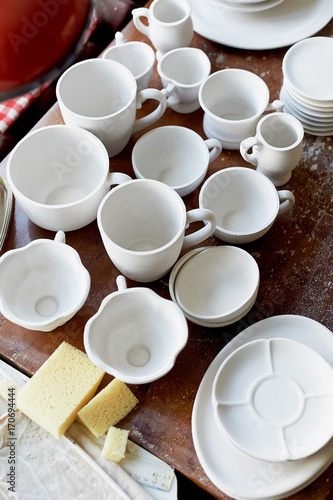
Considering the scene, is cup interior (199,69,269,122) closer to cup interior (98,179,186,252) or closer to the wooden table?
the wooden table

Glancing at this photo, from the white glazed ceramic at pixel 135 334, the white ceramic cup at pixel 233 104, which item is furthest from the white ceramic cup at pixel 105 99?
the white glazed ceramic at pixel 135 334

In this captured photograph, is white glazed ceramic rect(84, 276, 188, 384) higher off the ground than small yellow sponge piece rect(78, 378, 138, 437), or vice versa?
white glazed ceramic rect(84, 276, 188, 384)

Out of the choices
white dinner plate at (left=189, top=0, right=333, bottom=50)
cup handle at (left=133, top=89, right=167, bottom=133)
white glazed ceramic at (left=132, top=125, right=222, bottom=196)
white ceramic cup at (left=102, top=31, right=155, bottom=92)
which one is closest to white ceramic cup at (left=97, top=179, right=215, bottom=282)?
white glazed ceramic at (left=132, top=125, right=222, bottom=196)

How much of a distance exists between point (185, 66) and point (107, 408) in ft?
2.49

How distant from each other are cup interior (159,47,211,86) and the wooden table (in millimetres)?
99

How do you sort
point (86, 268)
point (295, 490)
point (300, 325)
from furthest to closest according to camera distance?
1. point (86, 268)
2. point (300, 325)
3. point (295, 490)

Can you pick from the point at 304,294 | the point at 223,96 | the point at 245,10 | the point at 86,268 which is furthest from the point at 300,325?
the point at 245,10

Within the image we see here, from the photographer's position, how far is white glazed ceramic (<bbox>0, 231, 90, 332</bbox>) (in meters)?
0.91

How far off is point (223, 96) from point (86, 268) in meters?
0.48

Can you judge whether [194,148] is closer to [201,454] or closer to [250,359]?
[250,359]

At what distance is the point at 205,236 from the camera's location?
95 centimetres

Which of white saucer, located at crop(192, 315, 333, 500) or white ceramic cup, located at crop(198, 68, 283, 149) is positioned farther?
white ceramic cup, located at crop(198, 68, 283, 149)

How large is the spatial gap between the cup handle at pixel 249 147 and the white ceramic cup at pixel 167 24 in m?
0.32

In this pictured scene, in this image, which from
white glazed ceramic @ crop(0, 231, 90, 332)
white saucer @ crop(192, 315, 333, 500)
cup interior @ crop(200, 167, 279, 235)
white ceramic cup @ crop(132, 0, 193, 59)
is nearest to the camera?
white saucer @ crop(192, 315, 333, 500)
